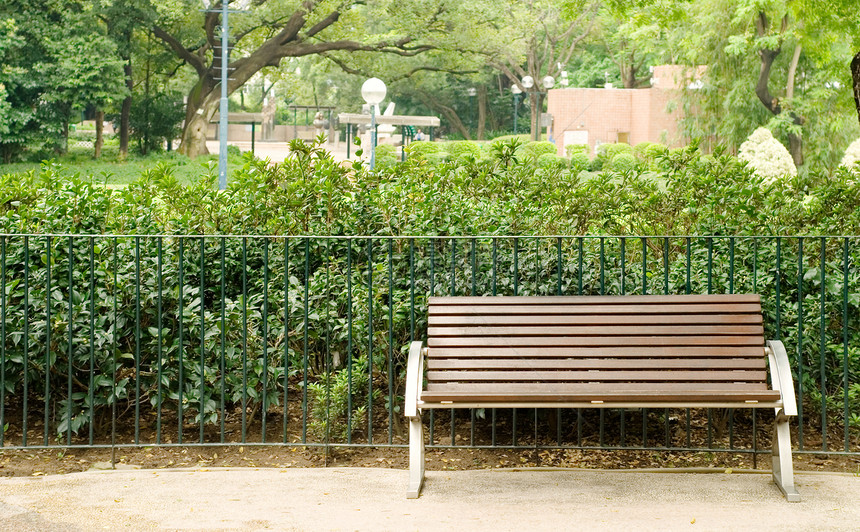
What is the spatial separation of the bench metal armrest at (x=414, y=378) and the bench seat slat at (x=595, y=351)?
0.12 metres

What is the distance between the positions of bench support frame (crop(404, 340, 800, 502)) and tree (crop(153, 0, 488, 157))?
111ft

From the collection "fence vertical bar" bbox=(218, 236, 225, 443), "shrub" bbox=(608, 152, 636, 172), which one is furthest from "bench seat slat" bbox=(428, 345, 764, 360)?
"shrub" bbox=(608, 152, 636, 172)

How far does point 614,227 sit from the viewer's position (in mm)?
6621

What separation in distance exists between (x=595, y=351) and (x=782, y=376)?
891 millimetres

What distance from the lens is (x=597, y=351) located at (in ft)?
16.3

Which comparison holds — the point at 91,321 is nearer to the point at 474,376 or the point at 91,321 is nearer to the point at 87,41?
the point at 474,376

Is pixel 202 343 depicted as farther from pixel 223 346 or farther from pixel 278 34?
pixel 278 34

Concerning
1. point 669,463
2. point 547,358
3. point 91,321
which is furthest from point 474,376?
point 91,321

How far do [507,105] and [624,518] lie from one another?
67482 millimetres

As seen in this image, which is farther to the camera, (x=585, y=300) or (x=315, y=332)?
(x=315, y=332)

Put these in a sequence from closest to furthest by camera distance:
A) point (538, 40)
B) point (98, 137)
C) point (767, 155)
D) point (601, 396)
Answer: point (601, 396) → point (767, 155) → point (98, 137) → point (538, 40)

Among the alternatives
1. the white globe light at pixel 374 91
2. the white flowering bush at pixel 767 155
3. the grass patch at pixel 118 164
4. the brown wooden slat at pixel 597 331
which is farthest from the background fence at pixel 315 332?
the grass patch at pixel 118 164

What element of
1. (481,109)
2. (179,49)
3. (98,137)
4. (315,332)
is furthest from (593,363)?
(481,109)

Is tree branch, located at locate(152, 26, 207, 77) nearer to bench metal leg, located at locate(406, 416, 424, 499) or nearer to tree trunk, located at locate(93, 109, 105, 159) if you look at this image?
tree trunk, located at locate(93, 109, 105, 159)
